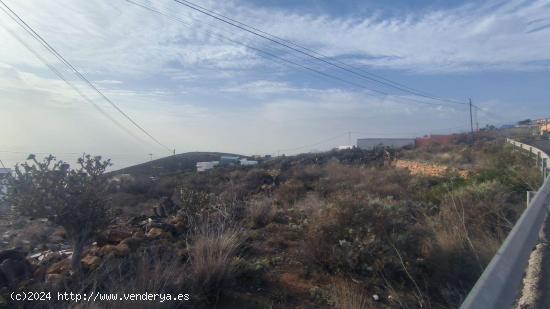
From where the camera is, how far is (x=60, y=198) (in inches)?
282

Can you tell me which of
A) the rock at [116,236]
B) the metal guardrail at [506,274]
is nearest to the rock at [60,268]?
the rock at [116,236]

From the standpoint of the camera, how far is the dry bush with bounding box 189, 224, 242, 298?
5.71m

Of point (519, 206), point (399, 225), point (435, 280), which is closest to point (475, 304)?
point (435, 280)

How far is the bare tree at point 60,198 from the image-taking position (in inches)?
278

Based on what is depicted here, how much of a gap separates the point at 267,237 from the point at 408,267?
11.9ft

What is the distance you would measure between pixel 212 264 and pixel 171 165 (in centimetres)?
4743

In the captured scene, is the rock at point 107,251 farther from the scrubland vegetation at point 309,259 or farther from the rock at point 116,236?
the rock at point 116,236

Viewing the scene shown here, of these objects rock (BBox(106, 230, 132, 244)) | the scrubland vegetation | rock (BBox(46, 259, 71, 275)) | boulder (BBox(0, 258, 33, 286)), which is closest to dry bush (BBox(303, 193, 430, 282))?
the scrubland vegetation

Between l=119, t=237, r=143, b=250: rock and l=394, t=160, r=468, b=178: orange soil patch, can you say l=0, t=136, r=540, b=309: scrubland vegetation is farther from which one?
l=394, t=160, r=468, b=178: orange soil patch

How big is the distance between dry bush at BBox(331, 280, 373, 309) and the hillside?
Result: 34836 millimetres

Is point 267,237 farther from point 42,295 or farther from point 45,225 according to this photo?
point 45,225

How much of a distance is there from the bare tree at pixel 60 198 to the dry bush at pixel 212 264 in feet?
6.71

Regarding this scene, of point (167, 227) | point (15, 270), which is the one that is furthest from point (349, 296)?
point (167, 227)

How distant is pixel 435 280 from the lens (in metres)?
6.20
